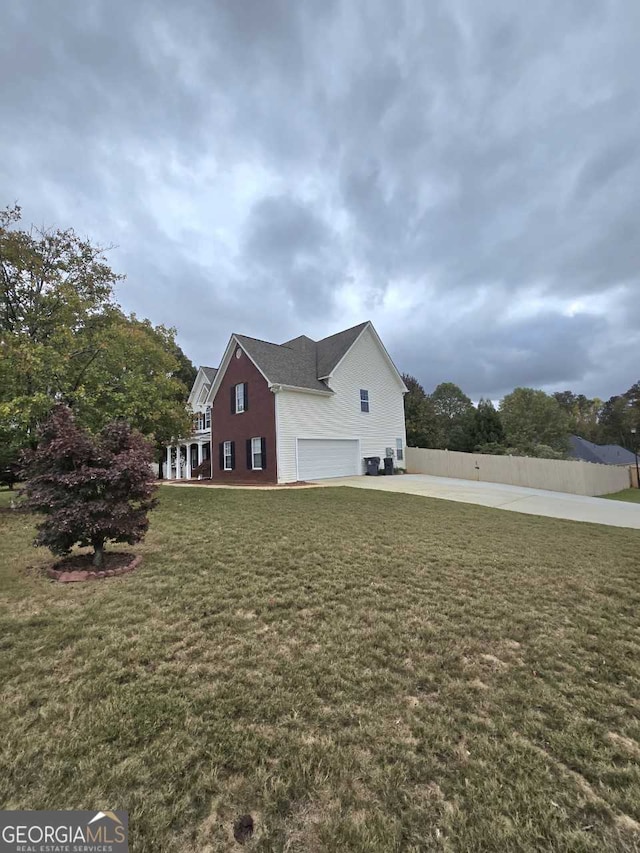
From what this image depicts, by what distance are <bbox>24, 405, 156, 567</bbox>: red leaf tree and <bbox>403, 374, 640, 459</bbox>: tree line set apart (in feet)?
96.3

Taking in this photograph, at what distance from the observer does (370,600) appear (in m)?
4.23

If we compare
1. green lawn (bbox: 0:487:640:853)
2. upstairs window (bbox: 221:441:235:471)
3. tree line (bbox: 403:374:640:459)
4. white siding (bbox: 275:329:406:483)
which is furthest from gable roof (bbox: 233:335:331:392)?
tree line (bbox: 403:374:640:459)

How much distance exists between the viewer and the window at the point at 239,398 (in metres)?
19.6

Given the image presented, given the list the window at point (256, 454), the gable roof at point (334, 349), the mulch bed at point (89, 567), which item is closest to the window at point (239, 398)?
the window at point (256, 454)

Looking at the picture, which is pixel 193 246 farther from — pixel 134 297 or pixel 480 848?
pixel 480 848

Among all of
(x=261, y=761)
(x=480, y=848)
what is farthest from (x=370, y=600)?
(x=480, y=848)

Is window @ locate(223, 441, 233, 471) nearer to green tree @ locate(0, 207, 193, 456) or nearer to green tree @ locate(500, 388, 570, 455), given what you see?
green tree @ locate(0, 207, 193, 456)

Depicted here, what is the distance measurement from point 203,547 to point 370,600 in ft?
10.7

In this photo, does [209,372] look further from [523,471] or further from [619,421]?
[619,421]

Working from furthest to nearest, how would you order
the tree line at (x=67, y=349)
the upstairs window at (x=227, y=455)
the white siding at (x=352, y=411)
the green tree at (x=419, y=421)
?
the green tree at (x=419, y=421) → the upstairs window at (x=227, y=455) → the white siding at (x=352, y=411) → the tree line at (x=67, y=349)

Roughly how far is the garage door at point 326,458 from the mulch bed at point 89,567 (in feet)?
40.9

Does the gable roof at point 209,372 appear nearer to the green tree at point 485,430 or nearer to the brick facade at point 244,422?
the brick facade at point 244,422

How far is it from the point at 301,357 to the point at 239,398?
4290 mm

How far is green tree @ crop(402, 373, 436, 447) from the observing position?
3294 cm
